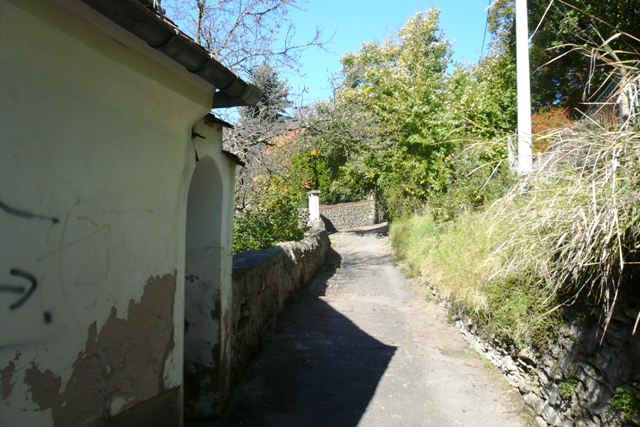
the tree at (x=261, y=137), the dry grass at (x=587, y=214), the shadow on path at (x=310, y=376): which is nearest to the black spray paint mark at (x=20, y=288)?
the shadow on path at (x=310, y=376)

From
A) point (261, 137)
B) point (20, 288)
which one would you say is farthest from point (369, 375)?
point (261, 137)

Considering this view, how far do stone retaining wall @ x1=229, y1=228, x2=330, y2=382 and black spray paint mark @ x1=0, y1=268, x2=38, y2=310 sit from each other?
2715 millimetres

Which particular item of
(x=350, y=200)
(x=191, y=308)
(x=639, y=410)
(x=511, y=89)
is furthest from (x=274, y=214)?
(x=350, y=200)

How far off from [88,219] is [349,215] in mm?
29047

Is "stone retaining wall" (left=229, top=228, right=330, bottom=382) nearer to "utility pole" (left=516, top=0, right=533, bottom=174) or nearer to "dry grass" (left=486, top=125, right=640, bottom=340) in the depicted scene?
"dry grass" (left=486, top=125, right=640, bottom=340)

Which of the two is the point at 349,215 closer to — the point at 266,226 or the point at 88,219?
the point at 266,226

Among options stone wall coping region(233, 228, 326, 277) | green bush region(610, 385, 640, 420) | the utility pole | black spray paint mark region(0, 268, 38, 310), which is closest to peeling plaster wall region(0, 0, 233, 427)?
black spray paint mark region(0, 268, 38, 310)

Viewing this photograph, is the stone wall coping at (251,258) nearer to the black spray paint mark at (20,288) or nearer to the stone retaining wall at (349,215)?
the black spray paint mark at (20,288)

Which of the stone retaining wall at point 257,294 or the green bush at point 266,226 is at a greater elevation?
the green bush at point 266,226

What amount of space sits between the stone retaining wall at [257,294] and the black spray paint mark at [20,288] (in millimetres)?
2715

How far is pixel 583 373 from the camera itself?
3846 millimetres

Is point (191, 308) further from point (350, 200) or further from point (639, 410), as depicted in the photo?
point (350, 200)

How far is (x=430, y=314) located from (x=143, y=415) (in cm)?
649

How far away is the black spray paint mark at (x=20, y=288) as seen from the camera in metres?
2.20
